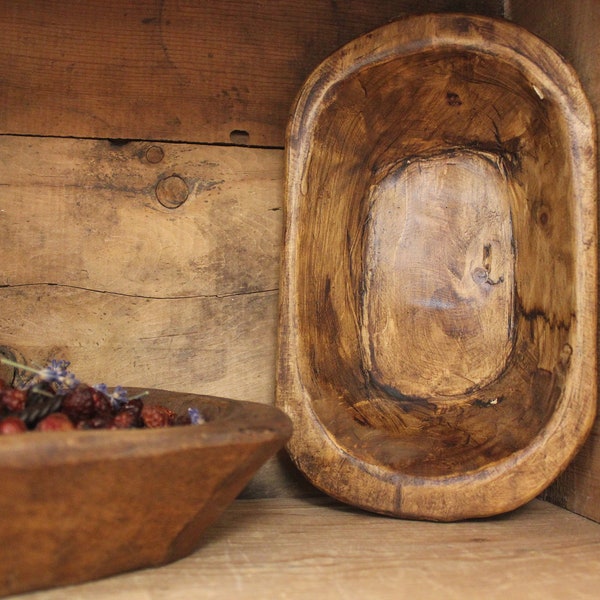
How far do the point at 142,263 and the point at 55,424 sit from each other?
1.31 ft

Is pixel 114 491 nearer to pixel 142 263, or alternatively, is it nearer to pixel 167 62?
pixel 142 263

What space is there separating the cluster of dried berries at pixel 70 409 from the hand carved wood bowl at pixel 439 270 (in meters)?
0.21

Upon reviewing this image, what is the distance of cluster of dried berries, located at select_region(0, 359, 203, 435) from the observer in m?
0.68

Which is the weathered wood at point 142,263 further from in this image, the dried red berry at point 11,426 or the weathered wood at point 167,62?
the dried red berry at point 11,426

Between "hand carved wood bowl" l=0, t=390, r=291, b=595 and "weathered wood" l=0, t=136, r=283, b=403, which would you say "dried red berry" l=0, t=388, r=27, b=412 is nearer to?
"hand carved wood bowl" l=0, t=390, r=291, b=595

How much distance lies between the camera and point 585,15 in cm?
97

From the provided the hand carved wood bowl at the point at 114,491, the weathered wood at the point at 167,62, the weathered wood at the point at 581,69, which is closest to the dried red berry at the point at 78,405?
the hand carved wood bowl at the point at 114,491

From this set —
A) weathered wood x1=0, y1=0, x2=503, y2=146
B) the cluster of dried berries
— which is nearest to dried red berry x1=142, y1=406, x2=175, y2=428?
the cluster of dried berries

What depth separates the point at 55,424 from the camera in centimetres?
66

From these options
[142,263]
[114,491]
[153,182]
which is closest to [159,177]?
[153,182]

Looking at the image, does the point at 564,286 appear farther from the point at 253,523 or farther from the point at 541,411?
the point at 253,523

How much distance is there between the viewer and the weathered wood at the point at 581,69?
3.05 feet

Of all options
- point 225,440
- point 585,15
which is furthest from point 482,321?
point 225,440

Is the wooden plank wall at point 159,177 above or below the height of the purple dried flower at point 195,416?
above
